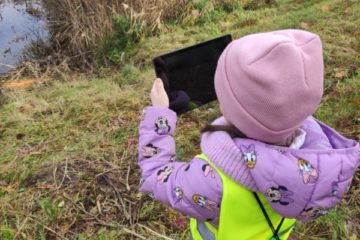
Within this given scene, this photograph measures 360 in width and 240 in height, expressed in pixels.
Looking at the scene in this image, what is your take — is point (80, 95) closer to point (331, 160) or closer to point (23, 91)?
point (23, 91)

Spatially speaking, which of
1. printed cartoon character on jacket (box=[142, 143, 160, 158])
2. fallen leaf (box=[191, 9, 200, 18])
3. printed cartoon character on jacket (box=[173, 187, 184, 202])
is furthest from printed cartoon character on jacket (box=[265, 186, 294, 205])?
fallen leaf (box=[191, 9, 200, 18])

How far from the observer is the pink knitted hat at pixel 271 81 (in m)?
1.02

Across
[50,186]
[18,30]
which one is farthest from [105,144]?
[18,30]

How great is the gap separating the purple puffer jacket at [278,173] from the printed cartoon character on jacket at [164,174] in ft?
0.16

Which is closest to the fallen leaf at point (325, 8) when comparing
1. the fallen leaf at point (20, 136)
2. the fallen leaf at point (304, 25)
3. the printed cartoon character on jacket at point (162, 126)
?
the fallen leaf at point (304, 25)

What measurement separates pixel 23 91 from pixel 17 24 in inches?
92.5

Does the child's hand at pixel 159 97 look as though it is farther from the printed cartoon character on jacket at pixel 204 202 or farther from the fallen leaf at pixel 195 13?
the fallen leaf at pixel 195 13

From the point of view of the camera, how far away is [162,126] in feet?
4.57

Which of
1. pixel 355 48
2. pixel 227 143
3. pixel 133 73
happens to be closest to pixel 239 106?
pixel 227 143

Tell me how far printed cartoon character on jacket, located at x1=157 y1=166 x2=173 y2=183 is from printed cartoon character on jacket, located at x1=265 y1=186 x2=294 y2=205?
1.05 feet

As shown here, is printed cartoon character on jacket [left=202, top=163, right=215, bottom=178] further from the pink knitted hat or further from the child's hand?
the child's hand

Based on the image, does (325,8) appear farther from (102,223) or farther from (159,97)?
(159,97)

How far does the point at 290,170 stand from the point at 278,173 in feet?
0.11

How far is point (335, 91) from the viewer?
11.0 feet
